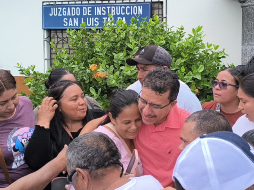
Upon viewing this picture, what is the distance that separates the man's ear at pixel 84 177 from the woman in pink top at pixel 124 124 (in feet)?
2.45

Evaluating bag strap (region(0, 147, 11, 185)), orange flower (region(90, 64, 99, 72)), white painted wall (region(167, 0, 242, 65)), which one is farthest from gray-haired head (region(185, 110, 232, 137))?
white painted wall (region(167, 0, 242, 65))

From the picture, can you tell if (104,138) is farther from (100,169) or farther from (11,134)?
(11,134)

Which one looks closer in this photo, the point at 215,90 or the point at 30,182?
the point at 30,182

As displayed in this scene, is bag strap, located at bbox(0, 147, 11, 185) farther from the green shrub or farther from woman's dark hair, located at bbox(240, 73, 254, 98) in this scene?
woman's dark hair, located at bbox(240, 73, 254, 98)

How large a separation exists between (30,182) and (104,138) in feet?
3.20

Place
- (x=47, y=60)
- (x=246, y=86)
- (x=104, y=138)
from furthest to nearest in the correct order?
(x=47, y=60), (x=246, y=86), (x=104, y=138)

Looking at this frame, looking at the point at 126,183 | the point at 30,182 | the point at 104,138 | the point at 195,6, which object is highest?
the point at 195,6

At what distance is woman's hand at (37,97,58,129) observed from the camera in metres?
2.85

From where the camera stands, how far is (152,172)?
251 cm

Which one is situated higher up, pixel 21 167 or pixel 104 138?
pixel 104 138

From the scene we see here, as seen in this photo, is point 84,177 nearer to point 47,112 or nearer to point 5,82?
point 47,112

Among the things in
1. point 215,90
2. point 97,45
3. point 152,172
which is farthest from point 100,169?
point 97,45

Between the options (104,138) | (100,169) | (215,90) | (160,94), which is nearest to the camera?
(100,169)

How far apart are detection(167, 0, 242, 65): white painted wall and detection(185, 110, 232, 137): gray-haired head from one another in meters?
5.02
